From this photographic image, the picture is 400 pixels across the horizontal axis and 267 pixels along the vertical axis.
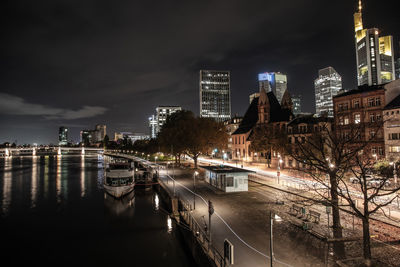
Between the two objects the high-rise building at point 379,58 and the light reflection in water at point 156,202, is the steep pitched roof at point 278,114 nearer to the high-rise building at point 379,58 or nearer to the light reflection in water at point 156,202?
the light reflection in water at point 156,202

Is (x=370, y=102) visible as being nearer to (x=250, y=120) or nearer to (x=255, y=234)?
(x=255, y=234)

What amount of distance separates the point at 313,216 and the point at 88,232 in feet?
93.6

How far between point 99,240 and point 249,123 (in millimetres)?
78688

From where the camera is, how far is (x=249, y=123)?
331ft

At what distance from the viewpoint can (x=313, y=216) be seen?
977 inches

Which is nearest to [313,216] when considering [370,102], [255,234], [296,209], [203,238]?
[296,209]

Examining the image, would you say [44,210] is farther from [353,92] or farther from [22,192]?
[353,92]

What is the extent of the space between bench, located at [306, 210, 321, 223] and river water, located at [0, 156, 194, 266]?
12.3 meters

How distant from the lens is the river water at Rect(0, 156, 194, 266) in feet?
87.1

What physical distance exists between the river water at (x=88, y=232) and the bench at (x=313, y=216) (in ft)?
40.4

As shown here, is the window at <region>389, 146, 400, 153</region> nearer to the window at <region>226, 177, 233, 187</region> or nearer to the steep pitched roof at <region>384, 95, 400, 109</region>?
the steep pitched roof at <region>384, 95, 400, 109</region>

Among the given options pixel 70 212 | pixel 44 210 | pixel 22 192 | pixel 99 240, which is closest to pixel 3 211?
pixel 44 210

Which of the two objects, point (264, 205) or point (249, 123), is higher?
point (249, 123)

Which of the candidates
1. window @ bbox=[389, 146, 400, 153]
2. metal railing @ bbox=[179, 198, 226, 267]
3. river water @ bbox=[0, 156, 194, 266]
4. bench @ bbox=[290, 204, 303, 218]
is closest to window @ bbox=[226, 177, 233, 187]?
river water @ bbox=[0, 156, 194, 266]
